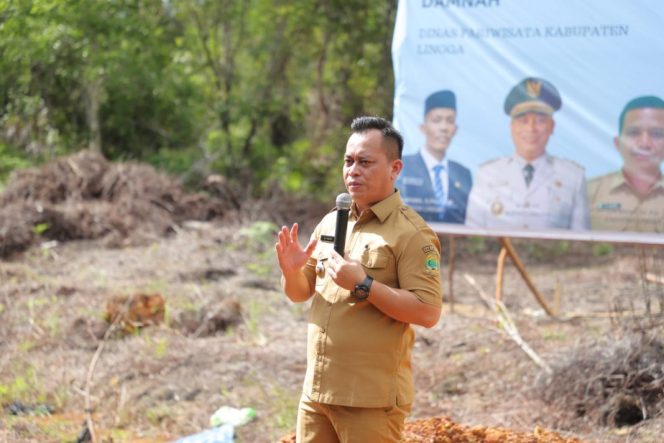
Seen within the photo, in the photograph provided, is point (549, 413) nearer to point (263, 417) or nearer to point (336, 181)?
point (263, 417)

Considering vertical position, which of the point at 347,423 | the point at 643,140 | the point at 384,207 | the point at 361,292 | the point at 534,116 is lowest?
the point at 347,423

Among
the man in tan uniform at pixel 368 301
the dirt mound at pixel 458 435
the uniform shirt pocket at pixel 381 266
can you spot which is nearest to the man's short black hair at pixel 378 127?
the man in tan uniform at pixel 368 301

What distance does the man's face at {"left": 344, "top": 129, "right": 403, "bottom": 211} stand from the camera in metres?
2.94

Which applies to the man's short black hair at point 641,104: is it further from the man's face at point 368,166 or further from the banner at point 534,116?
the man's face at point 368,166

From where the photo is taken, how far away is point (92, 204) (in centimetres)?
1238

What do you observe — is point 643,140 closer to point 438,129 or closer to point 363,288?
point 438,129

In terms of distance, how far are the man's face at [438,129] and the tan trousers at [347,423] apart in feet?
11.8

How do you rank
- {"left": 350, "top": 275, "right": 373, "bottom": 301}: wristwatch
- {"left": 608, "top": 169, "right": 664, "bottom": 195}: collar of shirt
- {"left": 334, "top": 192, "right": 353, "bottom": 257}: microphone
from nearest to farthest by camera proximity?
1. {"left": 350, "top": 275, "right": 373, "bottom": 301}: wristwatch
2. {"left": 334, "top": 192, "right": 353, "bottom": 257}: microphone
3. {"left": 608, "top": 169, "right": 664, "bottom": 195}: collar of shirt

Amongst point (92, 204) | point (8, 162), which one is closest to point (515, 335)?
point (92, 204)

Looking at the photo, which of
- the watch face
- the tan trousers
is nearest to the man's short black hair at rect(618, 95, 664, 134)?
the tan trousers

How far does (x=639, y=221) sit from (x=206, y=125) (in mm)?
12900

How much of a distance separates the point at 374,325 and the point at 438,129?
3.63m

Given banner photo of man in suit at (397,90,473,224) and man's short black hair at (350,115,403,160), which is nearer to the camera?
man's short black hair at (350,115,403,160)

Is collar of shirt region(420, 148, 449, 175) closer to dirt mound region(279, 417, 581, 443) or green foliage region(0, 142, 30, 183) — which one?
dirt mound region(279, 417, 581, 443)
